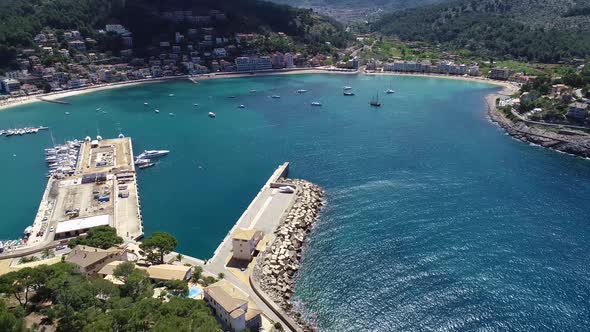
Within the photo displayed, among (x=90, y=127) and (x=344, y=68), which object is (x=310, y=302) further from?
(x=344, y=68)

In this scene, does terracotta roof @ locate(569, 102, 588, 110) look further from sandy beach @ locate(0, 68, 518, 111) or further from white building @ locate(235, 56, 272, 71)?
white building @ locate(235, 56, 272, 71)

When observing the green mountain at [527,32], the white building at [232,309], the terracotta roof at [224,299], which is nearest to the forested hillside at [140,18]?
Result: the green mountain at [527,32]

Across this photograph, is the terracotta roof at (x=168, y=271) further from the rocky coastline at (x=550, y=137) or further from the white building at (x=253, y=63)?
the white building at (x=253, y=63)

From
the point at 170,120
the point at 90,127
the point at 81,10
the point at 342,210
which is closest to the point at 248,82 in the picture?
the point at 170,120

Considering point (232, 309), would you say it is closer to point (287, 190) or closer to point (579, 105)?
point (287, 190)

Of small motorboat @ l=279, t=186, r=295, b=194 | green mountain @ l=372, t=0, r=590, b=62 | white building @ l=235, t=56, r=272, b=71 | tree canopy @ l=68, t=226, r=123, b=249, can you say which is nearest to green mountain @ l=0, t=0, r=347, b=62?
white building @ l=235, t=56, r=272, b=71

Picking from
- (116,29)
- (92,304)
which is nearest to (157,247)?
(92,304)
